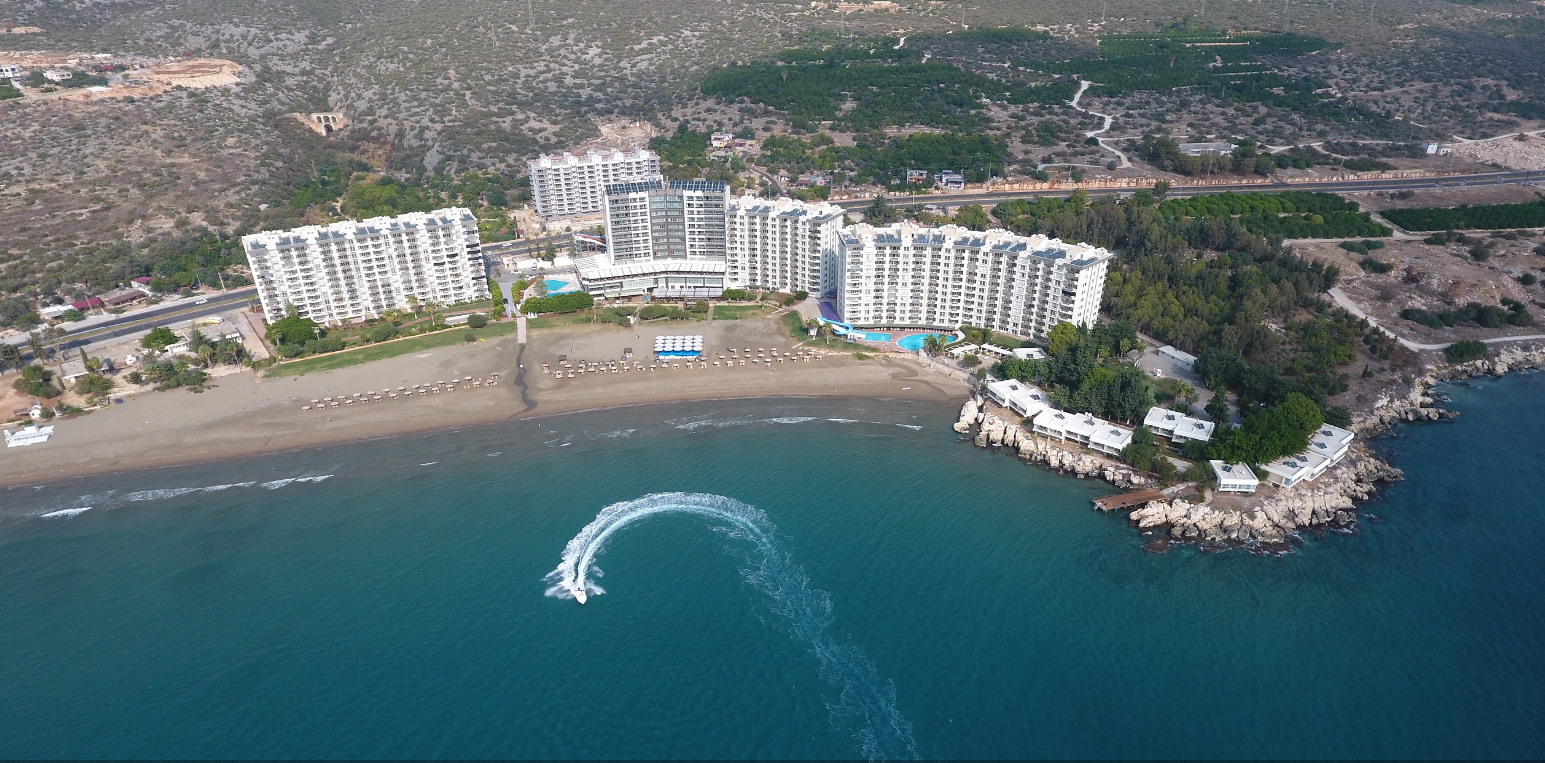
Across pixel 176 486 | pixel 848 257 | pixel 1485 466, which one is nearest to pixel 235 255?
pixel 176 486

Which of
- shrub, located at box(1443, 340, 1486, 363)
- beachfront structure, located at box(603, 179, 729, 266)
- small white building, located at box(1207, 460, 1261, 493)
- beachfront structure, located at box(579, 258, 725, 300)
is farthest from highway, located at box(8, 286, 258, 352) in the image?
shrub, located at box(1443, 340, 1486, 363)

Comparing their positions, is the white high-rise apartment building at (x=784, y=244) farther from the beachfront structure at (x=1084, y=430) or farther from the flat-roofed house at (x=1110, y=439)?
the flat-roofed house at (x=1110, y=439)

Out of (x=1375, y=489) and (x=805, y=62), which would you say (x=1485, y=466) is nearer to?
(x=1375, y=489)

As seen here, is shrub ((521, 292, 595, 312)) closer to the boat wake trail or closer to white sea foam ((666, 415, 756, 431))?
white sea foam ((666, 415, 756, 431))

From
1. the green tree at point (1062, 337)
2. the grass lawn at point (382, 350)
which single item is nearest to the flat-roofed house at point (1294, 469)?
the green tree at point (1062, 337)

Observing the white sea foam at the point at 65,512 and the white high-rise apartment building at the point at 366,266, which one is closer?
the white sea foam at the point at 65,512

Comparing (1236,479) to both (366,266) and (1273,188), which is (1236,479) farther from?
(1273,188)
